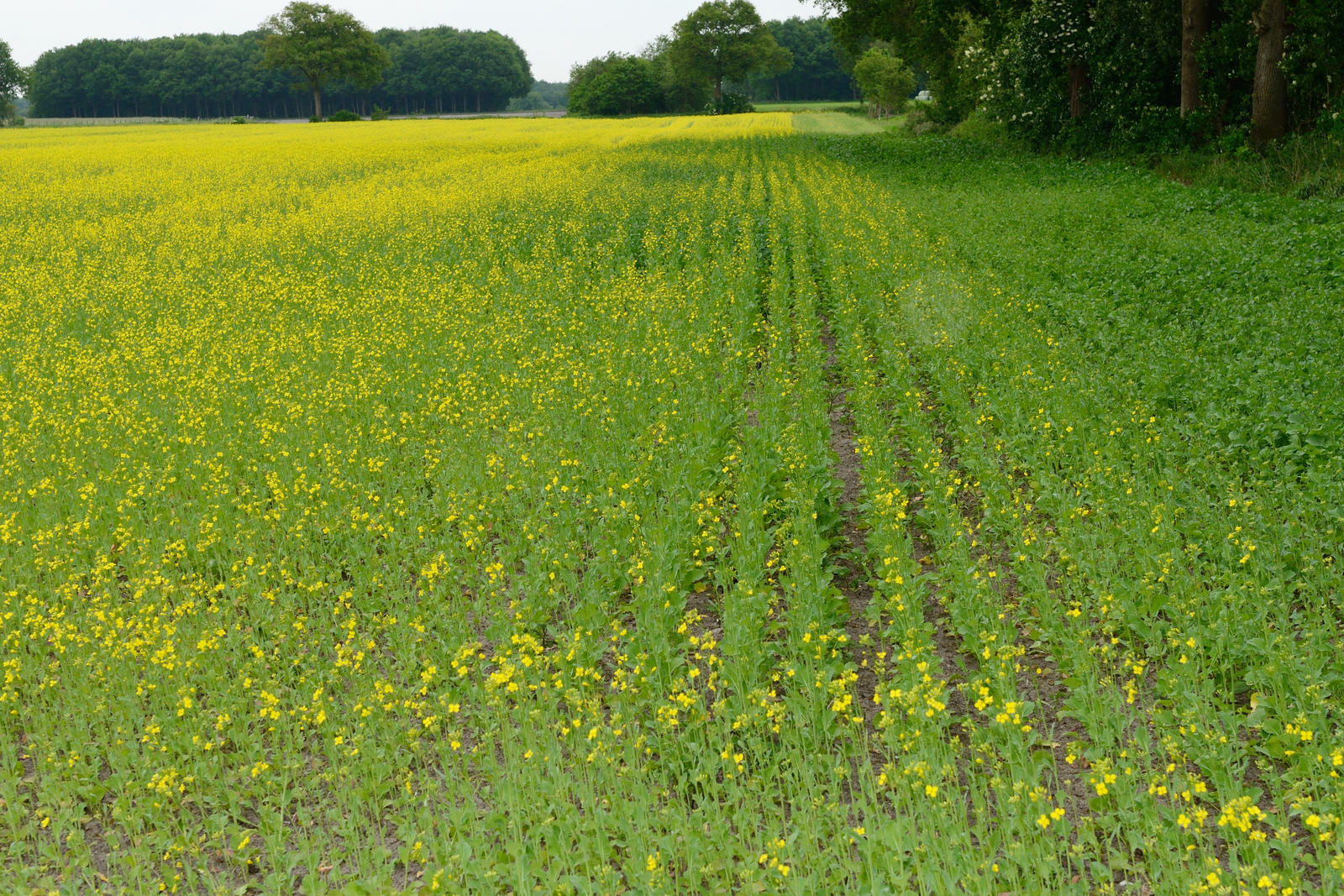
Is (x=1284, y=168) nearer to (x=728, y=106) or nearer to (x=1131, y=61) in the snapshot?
(x=1131, y=61)

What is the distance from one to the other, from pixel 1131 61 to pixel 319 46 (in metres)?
94.7

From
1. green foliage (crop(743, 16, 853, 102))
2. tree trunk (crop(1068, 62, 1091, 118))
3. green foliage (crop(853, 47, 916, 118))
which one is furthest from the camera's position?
green foliage (crop(743, 16, 853, 102))

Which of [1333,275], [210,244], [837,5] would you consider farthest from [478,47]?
[1333,275]

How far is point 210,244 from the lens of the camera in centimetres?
1902

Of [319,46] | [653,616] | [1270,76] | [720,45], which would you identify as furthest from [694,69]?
[653,616]

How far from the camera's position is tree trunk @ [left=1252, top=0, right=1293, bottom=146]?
64.0 feet

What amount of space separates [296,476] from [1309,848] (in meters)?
7.28

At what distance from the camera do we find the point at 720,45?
4122 inches

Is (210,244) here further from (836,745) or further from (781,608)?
(836,745)

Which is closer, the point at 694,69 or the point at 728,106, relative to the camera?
the point at 728,106

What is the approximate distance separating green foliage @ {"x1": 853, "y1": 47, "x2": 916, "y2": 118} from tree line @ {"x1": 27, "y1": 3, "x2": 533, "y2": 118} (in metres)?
A: 56.3

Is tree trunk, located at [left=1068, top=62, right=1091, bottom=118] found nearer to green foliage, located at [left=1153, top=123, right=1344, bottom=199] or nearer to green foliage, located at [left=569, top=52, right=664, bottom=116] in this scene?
green foliage, located at [left=1153, top=123, right=1344, bottom=199]

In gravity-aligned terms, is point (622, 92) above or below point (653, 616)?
above

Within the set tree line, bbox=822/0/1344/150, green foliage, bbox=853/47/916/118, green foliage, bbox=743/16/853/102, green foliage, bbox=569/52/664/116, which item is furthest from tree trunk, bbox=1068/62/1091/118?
green foliage, bbox=743/16/853/102
